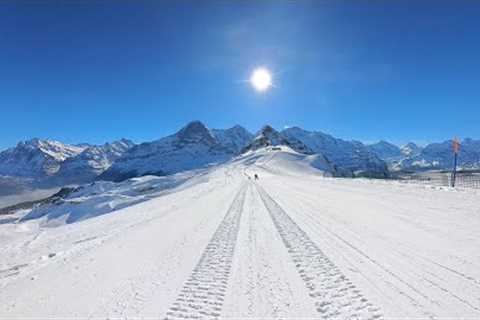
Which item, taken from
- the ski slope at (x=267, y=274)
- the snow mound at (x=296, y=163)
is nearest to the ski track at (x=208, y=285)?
the ski slope at (x=267, y=274)

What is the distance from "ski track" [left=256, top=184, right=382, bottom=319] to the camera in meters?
4.86

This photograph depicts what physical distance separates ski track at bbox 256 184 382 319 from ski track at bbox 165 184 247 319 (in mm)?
1585

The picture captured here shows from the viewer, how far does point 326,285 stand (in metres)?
5.81

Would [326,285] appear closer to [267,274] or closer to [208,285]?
[267,274]

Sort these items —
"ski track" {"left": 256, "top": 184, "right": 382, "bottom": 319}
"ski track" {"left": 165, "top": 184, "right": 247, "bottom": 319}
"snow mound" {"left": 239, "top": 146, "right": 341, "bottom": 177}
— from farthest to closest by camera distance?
"snow mound" {"left": 239, "top": 146, "right": 341, "bottom": 177}
"ski track" {"left": 165, "top": 184, "right": 247, "bottom": 319}
"ski track" {"left": 256, "top": 184, "right": 382, "bottom": 319}

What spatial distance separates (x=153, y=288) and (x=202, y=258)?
1906mm

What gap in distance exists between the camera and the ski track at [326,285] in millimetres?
4863

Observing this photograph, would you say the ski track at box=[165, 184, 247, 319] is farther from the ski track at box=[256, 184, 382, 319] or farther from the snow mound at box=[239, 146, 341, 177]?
the snow mound at box=[239, 146, 341, 177]

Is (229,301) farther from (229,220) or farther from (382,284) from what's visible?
(229,220)

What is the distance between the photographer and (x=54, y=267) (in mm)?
7801

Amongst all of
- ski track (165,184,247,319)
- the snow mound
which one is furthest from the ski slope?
the snow mound

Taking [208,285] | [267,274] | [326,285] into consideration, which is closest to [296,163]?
[267,274]

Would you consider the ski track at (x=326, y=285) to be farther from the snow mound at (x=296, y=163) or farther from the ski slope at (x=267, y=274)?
the snow mound at (x=296, y=163)

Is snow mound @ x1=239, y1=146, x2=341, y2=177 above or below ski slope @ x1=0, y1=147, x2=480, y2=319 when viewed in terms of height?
above
